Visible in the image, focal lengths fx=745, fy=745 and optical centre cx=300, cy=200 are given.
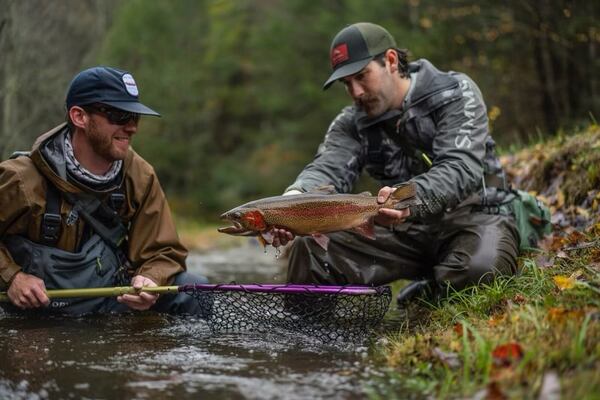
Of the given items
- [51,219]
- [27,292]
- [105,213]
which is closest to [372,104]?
[105,213]

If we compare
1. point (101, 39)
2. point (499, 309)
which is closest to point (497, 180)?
point (499, 309)

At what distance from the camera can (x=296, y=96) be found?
33.7m

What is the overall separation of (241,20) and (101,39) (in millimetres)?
22537

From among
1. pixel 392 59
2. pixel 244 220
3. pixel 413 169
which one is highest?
pixel 392 59

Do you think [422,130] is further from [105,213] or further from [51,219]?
[51,219]

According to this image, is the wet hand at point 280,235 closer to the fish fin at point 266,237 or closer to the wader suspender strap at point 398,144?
the fish fin at point 266,237

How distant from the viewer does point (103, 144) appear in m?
5.36

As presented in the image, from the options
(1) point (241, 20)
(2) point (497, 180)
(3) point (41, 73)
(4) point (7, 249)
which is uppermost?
(1) point (241, 20)

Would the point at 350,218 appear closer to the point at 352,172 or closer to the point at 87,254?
the point at 352,172

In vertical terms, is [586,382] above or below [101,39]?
below

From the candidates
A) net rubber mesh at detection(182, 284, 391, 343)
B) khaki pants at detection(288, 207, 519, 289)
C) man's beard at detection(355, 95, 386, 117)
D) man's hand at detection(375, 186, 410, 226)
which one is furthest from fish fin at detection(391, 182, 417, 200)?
man's beard at detection(355, 95, 386, 117)

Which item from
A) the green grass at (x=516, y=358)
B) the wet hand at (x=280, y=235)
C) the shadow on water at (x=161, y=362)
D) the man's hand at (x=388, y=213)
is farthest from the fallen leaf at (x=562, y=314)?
the wet hand at (x=280, y=235)

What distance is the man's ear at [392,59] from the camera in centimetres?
583

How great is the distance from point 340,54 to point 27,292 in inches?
113
